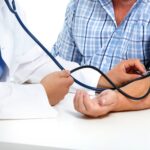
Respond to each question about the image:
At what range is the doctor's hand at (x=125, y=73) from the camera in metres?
1.00

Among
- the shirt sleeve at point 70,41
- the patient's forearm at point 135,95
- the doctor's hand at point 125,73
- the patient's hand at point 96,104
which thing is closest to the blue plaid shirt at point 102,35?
the shirt sleeve at point 70,41

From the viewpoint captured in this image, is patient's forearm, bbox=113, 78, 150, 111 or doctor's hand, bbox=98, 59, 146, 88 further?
doctor's hand, bbox=98, 59, 146, 88

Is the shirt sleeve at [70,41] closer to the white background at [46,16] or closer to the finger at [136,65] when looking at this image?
the white background at [46,16]

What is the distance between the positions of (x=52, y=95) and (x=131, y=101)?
185mm

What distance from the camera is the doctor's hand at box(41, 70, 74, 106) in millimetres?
883

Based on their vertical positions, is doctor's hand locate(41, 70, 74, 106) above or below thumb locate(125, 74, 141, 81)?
above

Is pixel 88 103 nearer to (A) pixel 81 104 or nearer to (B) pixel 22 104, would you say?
(A) pixel 81 104

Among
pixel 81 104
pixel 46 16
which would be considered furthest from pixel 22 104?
pixel 46 16

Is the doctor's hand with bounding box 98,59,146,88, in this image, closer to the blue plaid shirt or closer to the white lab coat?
the white lab coat

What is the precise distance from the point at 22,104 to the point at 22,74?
0.94 feet

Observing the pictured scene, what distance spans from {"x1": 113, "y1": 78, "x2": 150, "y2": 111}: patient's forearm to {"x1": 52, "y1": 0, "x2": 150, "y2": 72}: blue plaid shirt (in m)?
0.34

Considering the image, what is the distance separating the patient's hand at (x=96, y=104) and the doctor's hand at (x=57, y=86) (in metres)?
0.08

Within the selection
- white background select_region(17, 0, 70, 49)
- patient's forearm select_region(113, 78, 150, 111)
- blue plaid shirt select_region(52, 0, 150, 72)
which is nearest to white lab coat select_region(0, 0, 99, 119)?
patient's forearm select_region(113, 78, 150, 111)

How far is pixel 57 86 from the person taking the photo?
89cm
